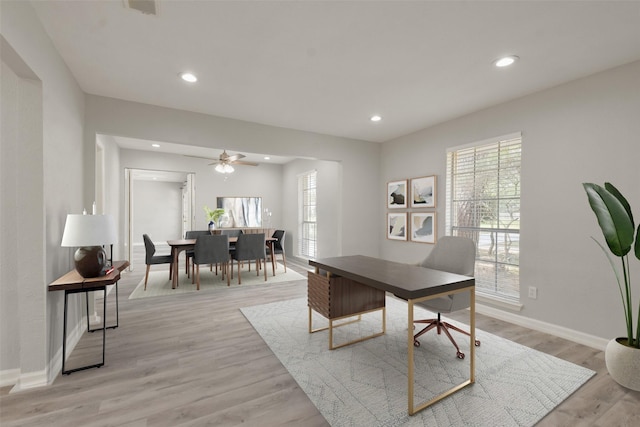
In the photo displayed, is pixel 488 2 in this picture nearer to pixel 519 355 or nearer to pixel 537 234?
pixel 537 234

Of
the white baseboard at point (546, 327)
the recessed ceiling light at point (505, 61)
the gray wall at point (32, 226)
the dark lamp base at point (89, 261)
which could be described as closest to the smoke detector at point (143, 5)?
the gray wall at point (32, 226)

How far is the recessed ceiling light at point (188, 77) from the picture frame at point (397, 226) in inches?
136

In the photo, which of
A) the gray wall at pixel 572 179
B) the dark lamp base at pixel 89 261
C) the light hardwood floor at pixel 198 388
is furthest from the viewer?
the gray wall at pixel 572 179

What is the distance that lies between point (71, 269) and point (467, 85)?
427 cm

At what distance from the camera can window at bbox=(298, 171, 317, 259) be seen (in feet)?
21.9

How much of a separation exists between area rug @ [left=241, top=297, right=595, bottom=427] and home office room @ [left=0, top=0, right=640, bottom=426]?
0.02m

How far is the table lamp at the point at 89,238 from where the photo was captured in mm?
2148

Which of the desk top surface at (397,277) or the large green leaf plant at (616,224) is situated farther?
the large green leaf plant at (616,224)

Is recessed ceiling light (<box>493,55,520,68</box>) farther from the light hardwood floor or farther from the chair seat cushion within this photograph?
the chair seat cushion

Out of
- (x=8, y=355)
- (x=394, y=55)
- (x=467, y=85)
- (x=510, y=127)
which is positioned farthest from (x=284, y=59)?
(x=8, y=355)

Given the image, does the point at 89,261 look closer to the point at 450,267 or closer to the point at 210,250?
the point at 210,250

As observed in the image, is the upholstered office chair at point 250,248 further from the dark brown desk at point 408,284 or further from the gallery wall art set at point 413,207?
the dark brown desk at point 408,284

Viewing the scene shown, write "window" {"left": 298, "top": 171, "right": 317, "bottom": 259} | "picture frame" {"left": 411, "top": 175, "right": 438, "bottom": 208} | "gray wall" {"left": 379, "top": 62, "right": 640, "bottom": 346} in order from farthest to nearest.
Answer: "window" {"left": 298, "top": 171, "right": 317, "bottom": 259} < "picture frame" {"left": 411, "top": 175, "right": 438, "bottom": 208} < "gray wall" {"left": 379, "top": 62, "right": 640, "bottom": 346}

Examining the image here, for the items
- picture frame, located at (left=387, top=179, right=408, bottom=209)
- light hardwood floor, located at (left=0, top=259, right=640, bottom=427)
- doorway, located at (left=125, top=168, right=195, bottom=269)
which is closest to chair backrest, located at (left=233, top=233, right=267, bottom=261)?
light hardwood floor, located at (left=0, top=259, right=640, bottom=427)
